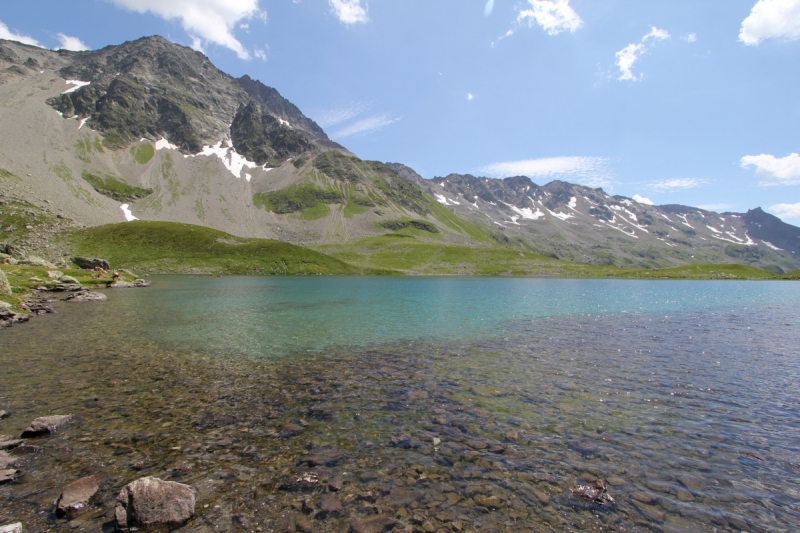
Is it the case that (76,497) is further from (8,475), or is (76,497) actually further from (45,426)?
(45,426)

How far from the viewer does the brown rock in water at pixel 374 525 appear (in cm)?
748

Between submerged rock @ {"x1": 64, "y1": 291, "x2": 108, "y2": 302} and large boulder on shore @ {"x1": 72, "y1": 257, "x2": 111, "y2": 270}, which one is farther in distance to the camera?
large boulder on shore @ {"x1": 72, "y1": 257, "x2": 111, "y2": 270}

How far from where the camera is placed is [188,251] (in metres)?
151

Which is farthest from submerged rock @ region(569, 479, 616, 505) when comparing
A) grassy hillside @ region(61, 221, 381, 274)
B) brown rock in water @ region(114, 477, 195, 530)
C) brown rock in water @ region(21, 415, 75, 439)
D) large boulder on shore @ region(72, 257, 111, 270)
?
grassy hillside @ region(61, 221, 381, 274)

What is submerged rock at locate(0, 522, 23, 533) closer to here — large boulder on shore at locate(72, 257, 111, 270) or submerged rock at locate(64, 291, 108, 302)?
submerged rock at locate(64, 291, 108, 302)

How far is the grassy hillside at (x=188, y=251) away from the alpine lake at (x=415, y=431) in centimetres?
12879

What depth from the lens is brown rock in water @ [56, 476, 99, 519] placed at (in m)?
7.60

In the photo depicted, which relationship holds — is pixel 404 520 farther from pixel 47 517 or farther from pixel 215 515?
pixel 47 517

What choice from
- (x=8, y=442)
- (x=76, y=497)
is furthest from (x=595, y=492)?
(x=8, y=442)

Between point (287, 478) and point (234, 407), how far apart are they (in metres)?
6.17

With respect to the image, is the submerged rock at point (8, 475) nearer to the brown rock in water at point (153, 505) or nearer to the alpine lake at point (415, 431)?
the alpine lake at point (415, 431)

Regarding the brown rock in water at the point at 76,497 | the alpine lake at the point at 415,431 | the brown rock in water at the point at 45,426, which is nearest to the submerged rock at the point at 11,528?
the alpine lake at the point at 415,431

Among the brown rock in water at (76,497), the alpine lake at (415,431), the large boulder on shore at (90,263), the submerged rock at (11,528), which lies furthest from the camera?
the large boulder on shore at (90,263)

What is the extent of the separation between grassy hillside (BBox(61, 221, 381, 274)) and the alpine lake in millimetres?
128795
